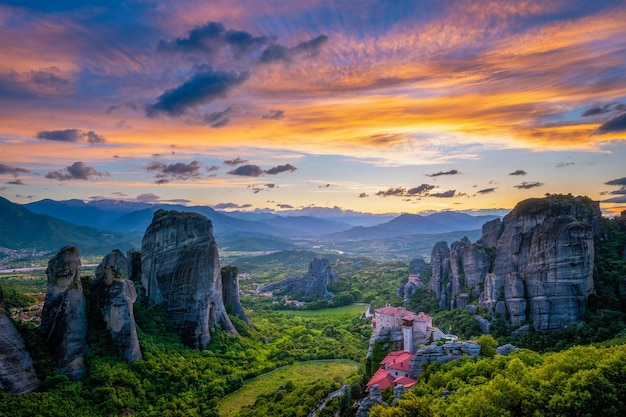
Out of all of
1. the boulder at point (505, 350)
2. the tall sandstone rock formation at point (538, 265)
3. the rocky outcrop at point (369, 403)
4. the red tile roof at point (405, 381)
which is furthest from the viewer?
the tall sandstone rock formation at point (538, 265)

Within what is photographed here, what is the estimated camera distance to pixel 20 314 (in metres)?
58.8

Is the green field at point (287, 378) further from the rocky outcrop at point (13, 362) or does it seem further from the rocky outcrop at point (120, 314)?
the rocky outcrop at point (13, 362)

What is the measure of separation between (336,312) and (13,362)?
8023cm

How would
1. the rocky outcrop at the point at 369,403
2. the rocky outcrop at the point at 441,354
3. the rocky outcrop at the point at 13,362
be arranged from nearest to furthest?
the rocky outcrop at the point at 369,403
the rocky outcrop at the point at 13,362
the rocky outcrop at the point at 441,354

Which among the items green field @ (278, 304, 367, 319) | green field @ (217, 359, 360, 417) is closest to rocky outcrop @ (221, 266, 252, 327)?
green field @ (217, 359, 360, 417)

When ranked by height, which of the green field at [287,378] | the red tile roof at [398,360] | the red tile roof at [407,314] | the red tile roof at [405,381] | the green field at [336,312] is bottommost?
the green field at [336,312]

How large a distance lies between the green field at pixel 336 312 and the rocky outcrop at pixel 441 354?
60851 mm

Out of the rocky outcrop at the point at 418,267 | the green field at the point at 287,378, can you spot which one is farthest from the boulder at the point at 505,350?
the rocky outcrop at the point at 418,267

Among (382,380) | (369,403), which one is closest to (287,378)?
(382,380)

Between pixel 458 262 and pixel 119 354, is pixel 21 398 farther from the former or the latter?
pixel 458 262

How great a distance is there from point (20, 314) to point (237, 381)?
33.4 meters

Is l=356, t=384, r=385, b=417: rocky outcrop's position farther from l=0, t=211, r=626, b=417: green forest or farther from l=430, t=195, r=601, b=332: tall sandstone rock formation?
l=430, t=195, r=601, b=332: tall sandstone rock formation

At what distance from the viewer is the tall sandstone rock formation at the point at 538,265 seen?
160ft

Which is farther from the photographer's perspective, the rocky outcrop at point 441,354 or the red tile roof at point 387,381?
the rocky outcrop at point 441,354
